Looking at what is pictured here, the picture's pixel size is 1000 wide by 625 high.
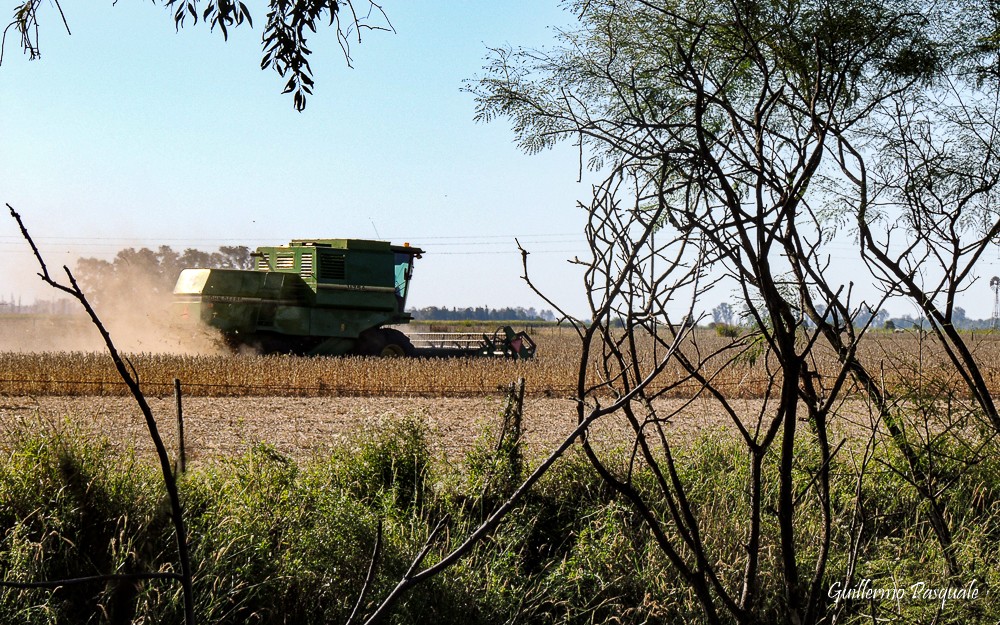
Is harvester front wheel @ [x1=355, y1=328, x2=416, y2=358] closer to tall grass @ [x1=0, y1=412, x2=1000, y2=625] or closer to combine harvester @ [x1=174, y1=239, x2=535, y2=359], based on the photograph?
combine harvester @ [x1=174, y1=239, x2=535, y2=359]

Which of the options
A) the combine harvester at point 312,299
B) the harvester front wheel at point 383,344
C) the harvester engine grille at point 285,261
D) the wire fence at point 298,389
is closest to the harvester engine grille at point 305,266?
the combine harvester at point 312,299

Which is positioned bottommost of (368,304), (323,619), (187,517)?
(323,619)

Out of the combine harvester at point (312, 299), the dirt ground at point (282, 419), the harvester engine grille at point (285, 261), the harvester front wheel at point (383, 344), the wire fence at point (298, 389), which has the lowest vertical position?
the dirt ground at point (282, 419)

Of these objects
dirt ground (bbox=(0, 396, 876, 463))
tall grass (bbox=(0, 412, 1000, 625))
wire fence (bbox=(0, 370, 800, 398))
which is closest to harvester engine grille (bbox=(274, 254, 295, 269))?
wire fence (bbox=(0, 370, 800, 398))

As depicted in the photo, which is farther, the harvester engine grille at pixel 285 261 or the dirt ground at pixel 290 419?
the harvester engine grille at pixel 285 261

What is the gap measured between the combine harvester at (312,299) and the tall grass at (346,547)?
14.6m

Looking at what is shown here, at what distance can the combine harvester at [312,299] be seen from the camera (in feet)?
66.1

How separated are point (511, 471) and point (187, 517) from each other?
7.09 ft

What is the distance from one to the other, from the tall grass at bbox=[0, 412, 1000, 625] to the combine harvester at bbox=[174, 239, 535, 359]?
1459cm

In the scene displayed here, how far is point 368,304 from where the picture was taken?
21625 millimetres

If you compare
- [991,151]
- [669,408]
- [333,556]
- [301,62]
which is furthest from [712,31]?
[669,408]

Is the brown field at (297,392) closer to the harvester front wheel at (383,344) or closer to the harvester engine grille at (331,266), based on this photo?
the harvester front wheel at (383,344)

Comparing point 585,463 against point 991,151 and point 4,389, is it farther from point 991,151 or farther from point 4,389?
point 4,389

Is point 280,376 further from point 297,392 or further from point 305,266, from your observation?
point 305,266
